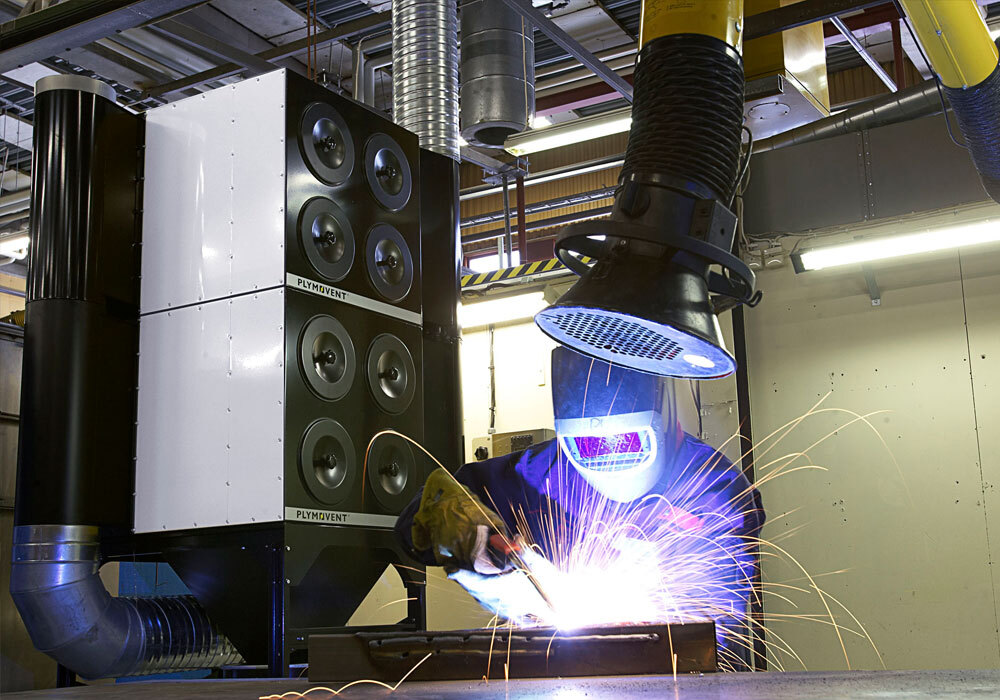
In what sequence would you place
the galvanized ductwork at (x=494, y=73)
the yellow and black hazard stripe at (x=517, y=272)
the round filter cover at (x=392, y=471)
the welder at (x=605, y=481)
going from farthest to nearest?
the yellow and black hazard stripe at (x=517, y=272) < the galvanized ductwork at (x=494, y=73) < the round filter cover at (x=392, y=471) < the welder at (x=605, y=481)

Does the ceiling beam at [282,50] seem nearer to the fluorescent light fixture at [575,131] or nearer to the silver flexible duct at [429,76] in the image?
the silver flexible duct at [429,76]

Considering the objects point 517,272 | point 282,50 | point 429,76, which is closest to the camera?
point 429,76

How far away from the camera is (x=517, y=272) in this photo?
19.9 ft

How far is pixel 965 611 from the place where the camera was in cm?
496

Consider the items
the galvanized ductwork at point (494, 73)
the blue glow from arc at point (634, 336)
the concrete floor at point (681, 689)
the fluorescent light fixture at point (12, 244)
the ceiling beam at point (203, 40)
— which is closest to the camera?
the concrete floor at point (681, 689)

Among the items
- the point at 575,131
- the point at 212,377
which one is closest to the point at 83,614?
the point at 212,377

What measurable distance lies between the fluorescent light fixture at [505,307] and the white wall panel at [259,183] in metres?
2.82

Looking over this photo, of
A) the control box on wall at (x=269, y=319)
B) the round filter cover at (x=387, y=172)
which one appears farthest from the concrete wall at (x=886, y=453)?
the control box on wall at (x=269, y=319)

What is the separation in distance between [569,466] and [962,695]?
8.06 ft

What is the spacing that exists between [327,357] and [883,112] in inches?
122

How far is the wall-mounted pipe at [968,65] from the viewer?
1607mm

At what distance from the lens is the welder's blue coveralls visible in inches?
130

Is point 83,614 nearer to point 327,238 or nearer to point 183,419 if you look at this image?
point 183,419

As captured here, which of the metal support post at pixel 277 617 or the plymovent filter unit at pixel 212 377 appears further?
the plymovent filter unit at pixel 212 377
